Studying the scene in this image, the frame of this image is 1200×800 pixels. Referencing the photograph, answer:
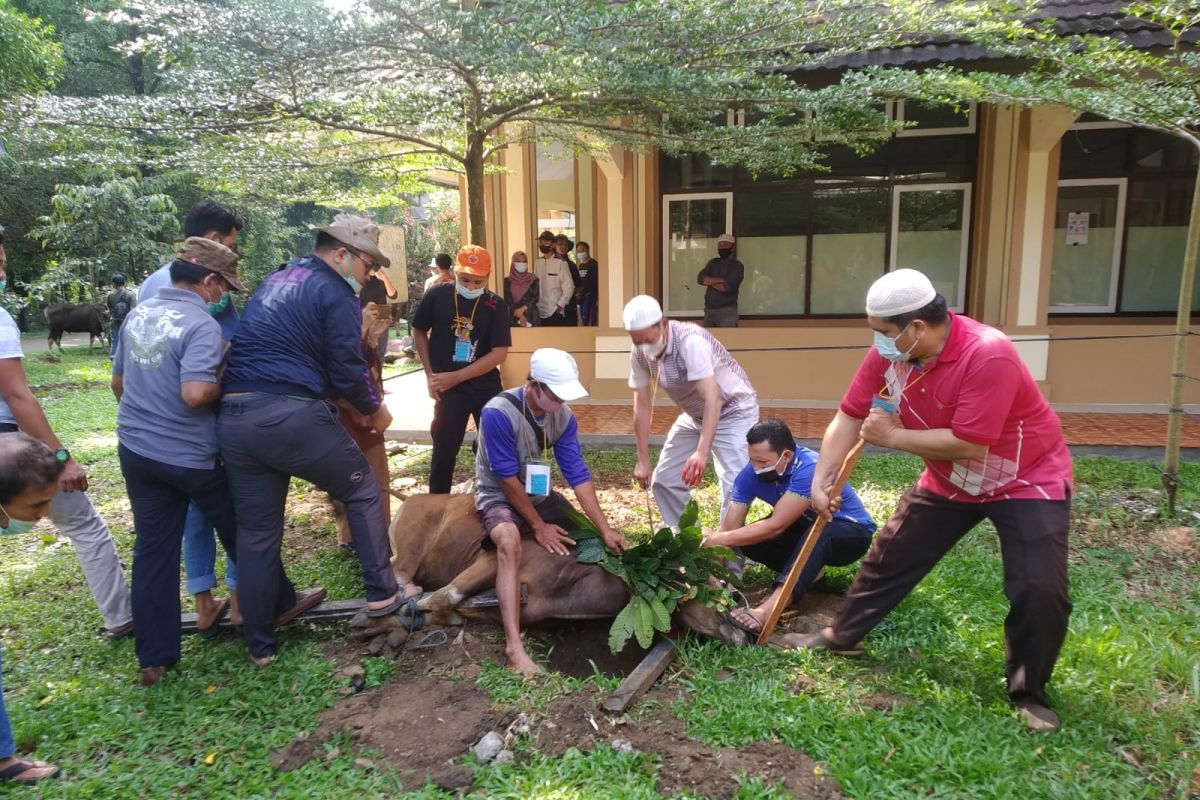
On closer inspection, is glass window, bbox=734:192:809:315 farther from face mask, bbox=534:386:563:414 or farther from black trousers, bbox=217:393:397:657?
black trousers, bbox=217:393:397:657

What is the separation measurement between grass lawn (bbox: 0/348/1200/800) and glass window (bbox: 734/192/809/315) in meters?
5.94

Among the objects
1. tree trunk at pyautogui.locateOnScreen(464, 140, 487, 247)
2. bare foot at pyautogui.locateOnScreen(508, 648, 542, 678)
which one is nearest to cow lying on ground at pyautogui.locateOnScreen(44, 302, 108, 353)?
tree trunk at pyautogui.locateOnScreen(464, 140, 487, 247)

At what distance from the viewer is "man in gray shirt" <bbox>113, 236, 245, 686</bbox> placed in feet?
10.3

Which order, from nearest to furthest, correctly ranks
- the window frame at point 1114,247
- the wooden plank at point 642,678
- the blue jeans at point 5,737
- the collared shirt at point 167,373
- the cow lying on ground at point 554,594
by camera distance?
the blue jeans at point 5,737 → the wooden plank at point 642,678 → the collared shirt at point 167,373 → the cow lying on ground at point 554,594 → the window frame at point 1114,247

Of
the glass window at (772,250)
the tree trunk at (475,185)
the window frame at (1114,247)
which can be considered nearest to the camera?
the tree trunk at (475,185)

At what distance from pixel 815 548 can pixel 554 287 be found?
6.23 meters

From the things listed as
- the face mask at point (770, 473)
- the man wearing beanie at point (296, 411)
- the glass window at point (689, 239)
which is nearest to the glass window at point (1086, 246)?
the glass window at point (689, 239)

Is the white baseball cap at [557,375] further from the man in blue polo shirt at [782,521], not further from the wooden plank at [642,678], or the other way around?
the wooden plank at [642,678]

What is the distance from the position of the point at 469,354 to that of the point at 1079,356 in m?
7.09

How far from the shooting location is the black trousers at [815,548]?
3.79 m

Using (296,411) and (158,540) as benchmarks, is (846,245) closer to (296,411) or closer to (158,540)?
(296,411)

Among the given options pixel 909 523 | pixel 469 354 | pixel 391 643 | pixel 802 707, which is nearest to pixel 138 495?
pixel 391 643

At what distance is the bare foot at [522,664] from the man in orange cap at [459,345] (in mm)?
1943

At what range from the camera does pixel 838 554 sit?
3854 mm
